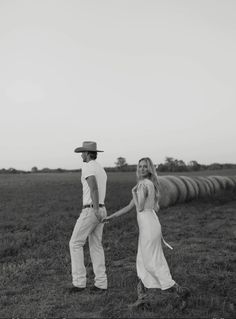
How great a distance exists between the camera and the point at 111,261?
799cm

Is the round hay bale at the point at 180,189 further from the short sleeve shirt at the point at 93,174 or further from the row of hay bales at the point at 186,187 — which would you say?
the short sleeve shirt at the point at 93,174

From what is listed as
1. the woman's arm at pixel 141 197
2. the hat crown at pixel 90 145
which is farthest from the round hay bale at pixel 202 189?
the woman's arm at pixel 141 197

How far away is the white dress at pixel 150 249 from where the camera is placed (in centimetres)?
546

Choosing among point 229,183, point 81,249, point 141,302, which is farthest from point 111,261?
point 229,183

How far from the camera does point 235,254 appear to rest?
27.7 feet

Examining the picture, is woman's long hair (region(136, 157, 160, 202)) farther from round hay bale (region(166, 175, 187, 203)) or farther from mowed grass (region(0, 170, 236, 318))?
round hay bale (region(166, 175, 187, 203))

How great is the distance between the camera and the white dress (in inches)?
215

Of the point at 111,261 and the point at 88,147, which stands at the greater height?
the point at 88,147

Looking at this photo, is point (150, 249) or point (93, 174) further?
point (93, 174)

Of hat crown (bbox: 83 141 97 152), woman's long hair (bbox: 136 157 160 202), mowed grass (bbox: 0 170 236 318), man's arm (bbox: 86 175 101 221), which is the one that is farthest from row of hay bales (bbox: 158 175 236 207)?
woman's long hair (bbox: 136 157 160 202)

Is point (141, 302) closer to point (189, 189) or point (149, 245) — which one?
point (149, 245)

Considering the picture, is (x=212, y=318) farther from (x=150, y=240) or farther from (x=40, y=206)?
(x=40, y=206)

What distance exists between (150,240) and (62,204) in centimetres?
1000

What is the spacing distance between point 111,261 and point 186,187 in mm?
10230
